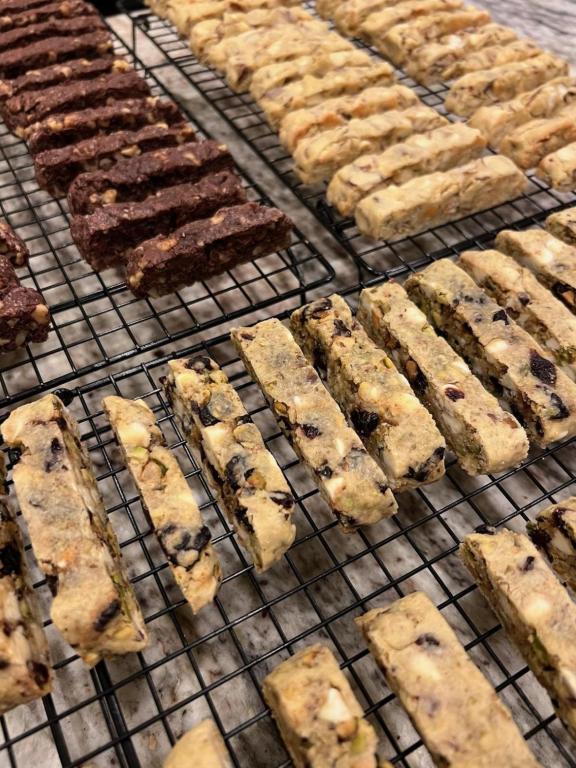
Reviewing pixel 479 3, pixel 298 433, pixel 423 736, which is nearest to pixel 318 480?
pixel 298 433

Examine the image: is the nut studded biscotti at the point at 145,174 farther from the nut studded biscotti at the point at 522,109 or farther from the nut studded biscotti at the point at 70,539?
the nut studded biscotti at the point at 522,109

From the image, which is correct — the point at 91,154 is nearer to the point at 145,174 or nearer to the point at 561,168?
the point at 145,174

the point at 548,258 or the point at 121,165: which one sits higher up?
the point at 121,165

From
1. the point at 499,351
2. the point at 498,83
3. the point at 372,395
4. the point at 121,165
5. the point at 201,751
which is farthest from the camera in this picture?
the point at 498,83

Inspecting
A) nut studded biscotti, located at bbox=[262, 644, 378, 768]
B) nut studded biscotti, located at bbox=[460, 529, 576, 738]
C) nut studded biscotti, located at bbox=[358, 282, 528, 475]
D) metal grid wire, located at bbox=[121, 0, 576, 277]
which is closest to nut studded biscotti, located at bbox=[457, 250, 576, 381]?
metal grid wire, located at bbox=[121, 0, 576, 277]

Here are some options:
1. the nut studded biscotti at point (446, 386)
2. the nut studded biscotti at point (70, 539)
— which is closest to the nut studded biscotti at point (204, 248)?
the nut studded biscotti at point (446, 386)

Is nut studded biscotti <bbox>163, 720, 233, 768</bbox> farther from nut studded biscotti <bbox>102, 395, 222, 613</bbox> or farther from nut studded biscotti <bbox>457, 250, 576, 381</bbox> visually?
nut studded biscotti <bbox>457, 250, 576, 381</bbox>

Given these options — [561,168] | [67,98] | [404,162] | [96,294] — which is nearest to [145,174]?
[96,294]

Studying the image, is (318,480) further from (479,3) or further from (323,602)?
(479,3)
